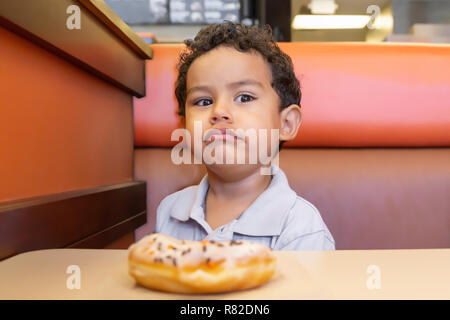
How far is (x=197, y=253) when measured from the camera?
1.28 feet

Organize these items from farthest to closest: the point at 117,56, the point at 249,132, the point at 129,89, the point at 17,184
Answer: the point at 129,89
the point at 117,56
the point at 249,132
the point at 17,184

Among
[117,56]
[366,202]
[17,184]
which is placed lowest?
[366,202]

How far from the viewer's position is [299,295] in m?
0.37

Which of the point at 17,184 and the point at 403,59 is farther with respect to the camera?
the point at 403,59

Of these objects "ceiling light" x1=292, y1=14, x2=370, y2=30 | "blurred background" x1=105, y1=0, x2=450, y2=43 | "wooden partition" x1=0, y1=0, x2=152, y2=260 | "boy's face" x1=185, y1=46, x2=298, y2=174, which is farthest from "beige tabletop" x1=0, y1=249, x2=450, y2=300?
"ceiling light" x1=292, y1=14, x2=370, y2=30

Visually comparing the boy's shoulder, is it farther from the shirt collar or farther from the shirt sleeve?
the shirt sleeve

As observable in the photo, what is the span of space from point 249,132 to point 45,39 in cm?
45

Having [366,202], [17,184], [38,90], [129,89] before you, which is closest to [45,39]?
[38,90]

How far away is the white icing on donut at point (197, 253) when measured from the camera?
38 cm


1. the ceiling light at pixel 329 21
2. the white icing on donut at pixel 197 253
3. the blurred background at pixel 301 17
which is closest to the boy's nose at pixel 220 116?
the white icing on donut at pixel 197 253

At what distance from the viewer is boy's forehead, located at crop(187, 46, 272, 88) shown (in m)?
0.92

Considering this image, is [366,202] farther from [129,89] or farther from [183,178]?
[129,89]

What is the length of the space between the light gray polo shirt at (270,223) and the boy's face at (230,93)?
0.42 feet
